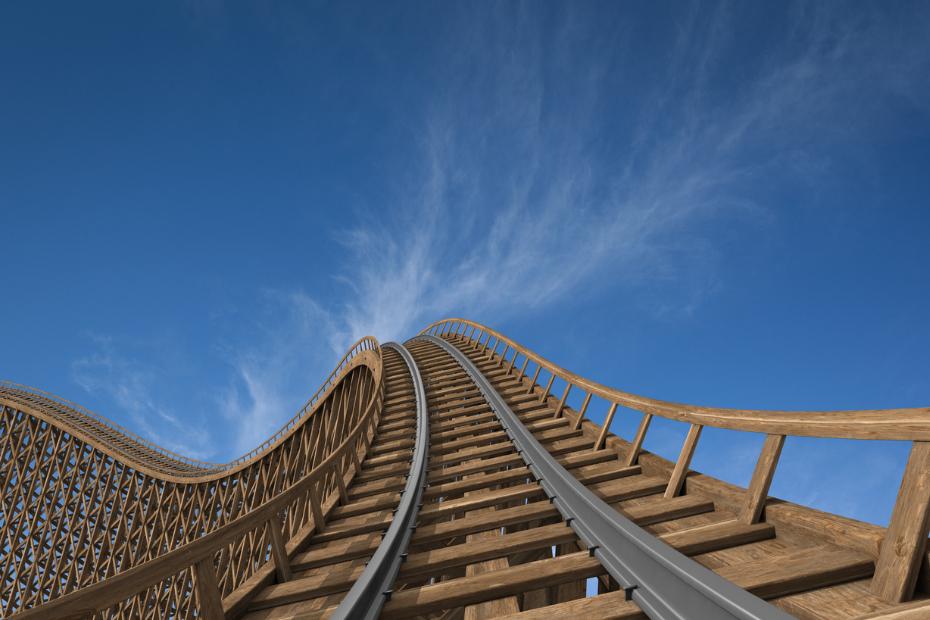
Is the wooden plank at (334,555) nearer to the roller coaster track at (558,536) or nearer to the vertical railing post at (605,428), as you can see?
the roller coaster track at (558,536)

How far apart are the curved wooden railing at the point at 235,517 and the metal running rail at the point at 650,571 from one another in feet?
5.35

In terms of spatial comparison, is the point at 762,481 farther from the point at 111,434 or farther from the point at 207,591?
the point at 111,434

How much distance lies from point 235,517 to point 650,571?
56.8 ft

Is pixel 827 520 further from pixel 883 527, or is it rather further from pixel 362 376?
pixel 362 376

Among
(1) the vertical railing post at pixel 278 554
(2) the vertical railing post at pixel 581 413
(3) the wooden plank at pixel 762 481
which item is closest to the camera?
(3) the wooden plank at pixel 762 481

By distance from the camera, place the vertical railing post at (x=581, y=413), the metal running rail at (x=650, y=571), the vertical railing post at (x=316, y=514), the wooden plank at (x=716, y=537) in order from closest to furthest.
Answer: the metal running rail at (x=650, y=571) → the wooden plank at (x=716, y=537) → the vertical railing post at (x=316, y=514) → the vertical railing post at (x=581, y=413)

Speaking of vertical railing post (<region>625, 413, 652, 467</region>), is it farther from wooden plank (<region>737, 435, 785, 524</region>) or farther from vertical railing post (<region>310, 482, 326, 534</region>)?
vertical railing post (<region>310, 482, 326, 534</region>)

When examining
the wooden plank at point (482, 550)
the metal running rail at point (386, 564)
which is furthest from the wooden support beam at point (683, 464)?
the metal running rail at point (386, 564)

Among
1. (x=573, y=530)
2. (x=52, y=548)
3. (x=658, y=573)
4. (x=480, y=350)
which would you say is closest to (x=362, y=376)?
(x=480, y=350)

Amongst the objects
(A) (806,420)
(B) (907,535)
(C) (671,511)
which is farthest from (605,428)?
(B) (907,535)

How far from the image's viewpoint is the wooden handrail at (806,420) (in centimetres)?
162

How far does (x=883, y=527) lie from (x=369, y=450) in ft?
15.7

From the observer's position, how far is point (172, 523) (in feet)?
63.1

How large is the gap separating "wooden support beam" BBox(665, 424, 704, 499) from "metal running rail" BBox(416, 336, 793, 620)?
574 millimetres
